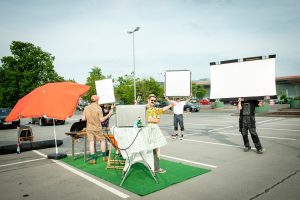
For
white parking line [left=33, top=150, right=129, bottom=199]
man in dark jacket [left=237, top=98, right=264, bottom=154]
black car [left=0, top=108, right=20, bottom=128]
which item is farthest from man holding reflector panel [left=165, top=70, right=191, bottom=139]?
black car [left=0, top=108, right=20, bottom=128]

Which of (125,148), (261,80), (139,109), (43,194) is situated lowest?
(43,194)

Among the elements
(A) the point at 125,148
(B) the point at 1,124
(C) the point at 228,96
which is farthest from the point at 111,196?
(B) the point at 1,124

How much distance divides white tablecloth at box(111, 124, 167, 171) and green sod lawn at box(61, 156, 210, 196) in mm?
398

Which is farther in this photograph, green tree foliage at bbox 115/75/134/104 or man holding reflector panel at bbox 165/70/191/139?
green tree foliage at bbox 115/75/134/104

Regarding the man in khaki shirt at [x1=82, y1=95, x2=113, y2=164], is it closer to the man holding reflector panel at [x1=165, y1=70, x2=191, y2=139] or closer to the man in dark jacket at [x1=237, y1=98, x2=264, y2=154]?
the man holding reflector panel at [x1=165, y1=70, x2=191, y2=139]

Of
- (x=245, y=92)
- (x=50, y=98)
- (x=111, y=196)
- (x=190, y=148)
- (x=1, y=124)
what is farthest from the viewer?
(x=1, y=124)

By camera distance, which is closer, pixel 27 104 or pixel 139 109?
pixel 139 109

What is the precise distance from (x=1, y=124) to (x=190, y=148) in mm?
16616

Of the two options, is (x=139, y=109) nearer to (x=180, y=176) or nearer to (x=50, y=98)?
(x=180, y=176)

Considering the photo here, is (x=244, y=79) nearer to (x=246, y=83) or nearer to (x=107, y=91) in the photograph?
(x=246, y=83)

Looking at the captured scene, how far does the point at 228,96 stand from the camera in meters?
7.52

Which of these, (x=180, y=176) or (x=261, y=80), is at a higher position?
(x=261, y=80)

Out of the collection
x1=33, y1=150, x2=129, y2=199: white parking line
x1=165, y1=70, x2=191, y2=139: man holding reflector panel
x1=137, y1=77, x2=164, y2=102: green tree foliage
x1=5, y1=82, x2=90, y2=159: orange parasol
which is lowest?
x1=33, y1=150, x2=129, y2=199: white parking line

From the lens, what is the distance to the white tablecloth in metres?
5.31
